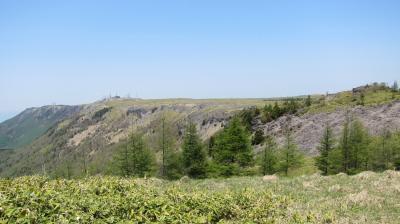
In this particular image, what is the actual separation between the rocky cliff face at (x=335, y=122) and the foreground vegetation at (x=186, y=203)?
7506cm

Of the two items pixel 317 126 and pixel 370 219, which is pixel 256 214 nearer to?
pixel 370 219

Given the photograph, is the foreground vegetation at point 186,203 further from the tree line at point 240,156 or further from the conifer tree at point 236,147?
the tree line at point 240,156

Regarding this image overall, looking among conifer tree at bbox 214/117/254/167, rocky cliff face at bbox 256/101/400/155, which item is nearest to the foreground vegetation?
conifer tree at bbox 214/117/254/167

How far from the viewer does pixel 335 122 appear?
10819 cm

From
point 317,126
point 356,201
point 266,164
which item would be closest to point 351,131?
point 266,164

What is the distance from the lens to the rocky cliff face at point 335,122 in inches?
3873

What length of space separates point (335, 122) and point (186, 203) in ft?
334

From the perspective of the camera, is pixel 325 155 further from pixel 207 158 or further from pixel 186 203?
pixel 186 203

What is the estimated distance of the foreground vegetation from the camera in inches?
414

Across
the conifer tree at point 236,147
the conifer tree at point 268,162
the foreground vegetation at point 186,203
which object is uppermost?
the foreground vegetation at point 186,203

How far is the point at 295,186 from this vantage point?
22.6 meters

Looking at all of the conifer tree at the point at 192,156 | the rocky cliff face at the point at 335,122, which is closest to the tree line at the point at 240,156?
the conifer tree at the point at 192,156

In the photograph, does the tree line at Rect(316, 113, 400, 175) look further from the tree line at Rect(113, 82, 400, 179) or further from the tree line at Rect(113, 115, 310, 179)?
the tree line at Rect(113, 115, 310, 179)

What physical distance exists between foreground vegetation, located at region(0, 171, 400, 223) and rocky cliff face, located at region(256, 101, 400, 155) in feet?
246
